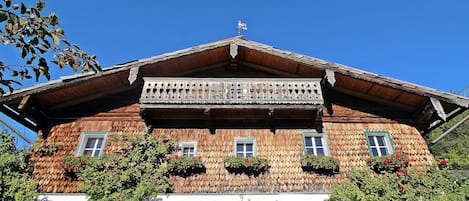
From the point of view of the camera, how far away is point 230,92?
10531 mm

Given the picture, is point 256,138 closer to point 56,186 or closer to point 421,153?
point 421,153

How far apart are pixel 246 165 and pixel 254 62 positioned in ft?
15.0

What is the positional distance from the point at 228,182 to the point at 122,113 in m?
4.51

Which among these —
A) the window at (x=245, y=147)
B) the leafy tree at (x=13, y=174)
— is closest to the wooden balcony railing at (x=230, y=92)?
the window at (x=245, y=147)

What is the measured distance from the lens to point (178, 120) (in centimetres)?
1102

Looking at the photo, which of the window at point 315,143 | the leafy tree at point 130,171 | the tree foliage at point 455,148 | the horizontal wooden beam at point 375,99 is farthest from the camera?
the tree foliage at point 455,148

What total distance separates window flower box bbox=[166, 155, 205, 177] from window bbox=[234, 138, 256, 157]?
1332 mm

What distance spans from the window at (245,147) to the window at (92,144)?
14.2 feet

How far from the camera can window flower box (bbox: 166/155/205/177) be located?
966 cm

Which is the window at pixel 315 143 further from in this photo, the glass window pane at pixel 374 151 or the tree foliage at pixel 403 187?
the glass window pane at pixel 374 151

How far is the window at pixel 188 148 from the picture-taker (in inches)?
409

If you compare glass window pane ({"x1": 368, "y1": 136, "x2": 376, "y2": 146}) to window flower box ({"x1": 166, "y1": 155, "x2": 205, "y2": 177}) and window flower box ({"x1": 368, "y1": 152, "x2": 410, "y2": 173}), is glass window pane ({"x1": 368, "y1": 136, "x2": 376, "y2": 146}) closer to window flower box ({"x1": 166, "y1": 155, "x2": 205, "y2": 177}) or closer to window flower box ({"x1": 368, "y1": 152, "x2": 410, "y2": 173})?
window flower box ({"x1": 368, "y1": 152, "x2": 410, "y2": 173})

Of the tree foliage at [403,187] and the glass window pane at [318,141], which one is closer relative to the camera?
the tree foliage at [403,187]

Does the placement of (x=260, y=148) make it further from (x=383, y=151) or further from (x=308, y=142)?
(x=383, y=151)
